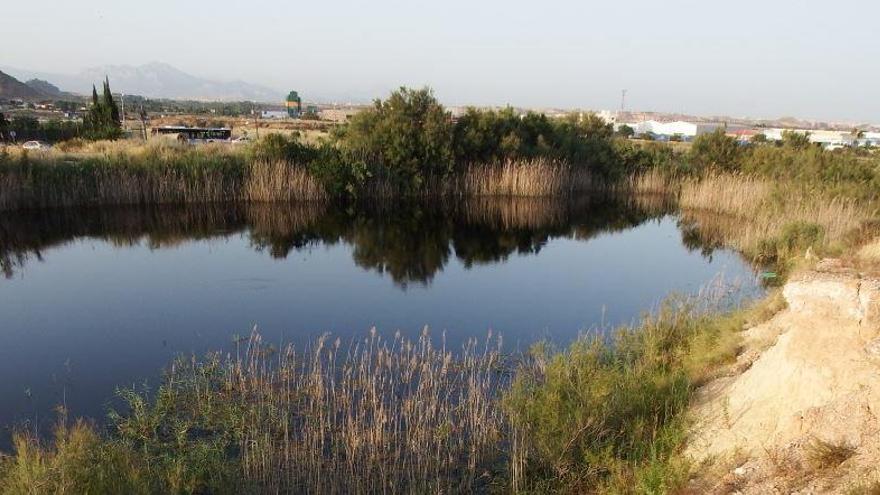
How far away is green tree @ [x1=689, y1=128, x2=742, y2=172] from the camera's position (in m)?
27.4

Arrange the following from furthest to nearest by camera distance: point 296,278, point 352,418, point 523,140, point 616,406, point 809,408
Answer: point 523,140
point 296,278
point 352,418
point 616,406
point 809,408

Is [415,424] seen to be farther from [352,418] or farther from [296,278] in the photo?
[296,278]

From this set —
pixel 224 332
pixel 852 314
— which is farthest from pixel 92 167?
pixel 852 314

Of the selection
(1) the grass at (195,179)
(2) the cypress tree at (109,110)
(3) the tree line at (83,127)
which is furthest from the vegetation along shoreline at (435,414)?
(2) the cypress tree at (109,110)

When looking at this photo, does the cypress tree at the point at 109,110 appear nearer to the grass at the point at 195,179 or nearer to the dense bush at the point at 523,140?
the grass at the point at 195,179

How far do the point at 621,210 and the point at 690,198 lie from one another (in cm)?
291

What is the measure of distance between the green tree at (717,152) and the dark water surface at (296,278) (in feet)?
17.3

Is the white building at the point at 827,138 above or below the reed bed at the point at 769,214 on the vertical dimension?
above

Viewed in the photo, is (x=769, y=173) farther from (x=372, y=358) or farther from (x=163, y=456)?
(x=163, y=456)

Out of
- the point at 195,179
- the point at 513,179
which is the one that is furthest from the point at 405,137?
the point at 195,179

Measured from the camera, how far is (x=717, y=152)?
91.0ft

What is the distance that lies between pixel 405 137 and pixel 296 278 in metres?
11.9

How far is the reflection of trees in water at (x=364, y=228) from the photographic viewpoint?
16.9m

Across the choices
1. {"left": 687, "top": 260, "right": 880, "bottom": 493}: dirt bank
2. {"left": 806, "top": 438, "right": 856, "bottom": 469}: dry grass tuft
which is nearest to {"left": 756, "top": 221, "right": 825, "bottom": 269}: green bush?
{"left": 687, "top": 260, "right": 880, "bottom": 493}: dirt bank
